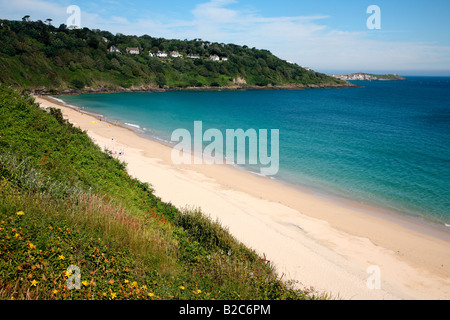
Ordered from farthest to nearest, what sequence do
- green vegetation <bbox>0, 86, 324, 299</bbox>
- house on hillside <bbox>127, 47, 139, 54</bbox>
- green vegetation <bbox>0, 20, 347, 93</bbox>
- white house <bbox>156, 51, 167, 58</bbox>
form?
white house <bbox>156, 51, 167, 58</bbox>
house on hillside <bbox>127, 47, 139, 54</bbox>
green vegetation <bbox>0, 20, 347, 93</bbox>
green vegetation <bbox>0, 86, 324, 299</bbox>

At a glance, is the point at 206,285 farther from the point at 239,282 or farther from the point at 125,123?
the point at 125,123

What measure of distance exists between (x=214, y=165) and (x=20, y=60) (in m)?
68.5

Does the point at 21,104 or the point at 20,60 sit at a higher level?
the point at 20,60

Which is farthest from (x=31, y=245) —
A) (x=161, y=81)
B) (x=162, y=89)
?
(x=161, y=81)

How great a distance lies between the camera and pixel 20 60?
67312 mm

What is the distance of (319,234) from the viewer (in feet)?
44.9

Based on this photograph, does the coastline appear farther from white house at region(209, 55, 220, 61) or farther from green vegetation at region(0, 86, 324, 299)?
green vegetation at region(0, 86, 324, 299)

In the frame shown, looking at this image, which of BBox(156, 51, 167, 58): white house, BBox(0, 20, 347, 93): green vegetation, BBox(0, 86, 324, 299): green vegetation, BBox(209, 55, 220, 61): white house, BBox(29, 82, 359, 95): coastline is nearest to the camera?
BBox(0, 86, 324, 299): green vegetation

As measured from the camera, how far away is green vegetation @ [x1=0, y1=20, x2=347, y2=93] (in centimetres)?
6762

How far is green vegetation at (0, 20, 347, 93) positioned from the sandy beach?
5710cm

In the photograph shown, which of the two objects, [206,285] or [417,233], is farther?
[417,233]

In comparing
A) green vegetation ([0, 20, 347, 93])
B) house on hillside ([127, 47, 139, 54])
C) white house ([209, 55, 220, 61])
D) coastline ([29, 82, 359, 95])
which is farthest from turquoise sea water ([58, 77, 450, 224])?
white house ([209, 55, 220, 61])
